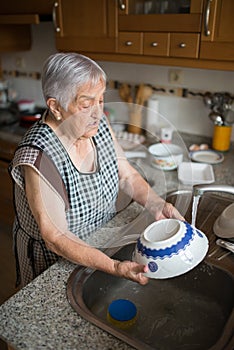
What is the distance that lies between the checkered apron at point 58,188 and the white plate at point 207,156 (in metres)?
0.58

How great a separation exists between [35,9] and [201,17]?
0.89m

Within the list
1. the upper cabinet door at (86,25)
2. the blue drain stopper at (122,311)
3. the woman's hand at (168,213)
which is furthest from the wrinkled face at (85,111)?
the upper cabinet door at (86,25)

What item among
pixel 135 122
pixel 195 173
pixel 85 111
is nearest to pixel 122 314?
pixel 85 111

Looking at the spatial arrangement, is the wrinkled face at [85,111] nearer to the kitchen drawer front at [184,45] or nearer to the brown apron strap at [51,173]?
the brown apron strap at [51,173]

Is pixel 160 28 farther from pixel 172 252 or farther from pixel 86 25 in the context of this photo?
pixel 172 252

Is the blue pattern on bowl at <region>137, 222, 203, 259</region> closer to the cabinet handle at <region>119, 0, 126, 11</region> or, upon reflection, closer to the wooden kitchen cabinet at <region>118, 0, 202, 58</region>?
the wooden kitchen cabinet at <region>118, 0, 202, 58</region>

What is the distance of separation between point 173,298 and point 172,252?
331 millimetres

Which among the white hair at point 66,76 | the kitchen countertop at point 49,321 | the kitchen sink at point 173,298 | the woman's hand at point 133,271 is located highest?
the white hair at point 66,76

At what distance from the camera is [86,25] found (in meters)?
1.57

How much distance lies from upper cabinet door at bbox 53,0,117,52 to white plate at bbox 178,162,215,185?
62 centimetres

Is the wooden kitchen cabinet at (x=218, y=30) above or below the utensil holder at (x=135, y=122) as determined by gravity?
above

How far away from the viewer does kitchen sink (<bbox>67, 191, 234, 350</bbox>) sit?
2.77 ft

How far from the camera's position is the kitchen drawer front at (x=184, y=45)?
1.32m

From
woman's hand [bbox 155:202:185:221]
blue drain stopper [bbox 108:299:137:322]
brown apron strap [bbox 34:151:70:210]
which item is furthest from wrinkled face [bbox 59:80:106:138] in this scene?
blue drain stopper [bbox 108:299:137:322]
